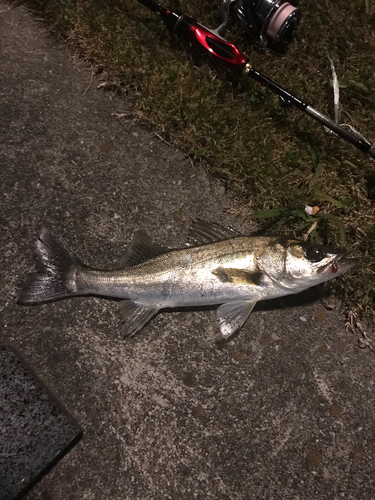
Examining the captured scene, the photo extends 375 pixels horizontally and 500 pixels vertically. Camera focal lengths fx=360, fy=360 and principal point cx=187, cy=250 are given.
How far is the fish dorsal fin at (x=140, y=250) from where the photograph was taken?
2.94 meters

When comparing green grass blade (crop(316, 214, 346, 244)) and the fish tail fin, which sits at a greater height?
green grass blade (crop(316, 214, 346, 244))

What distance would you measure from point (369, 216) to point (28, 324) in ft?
10.4

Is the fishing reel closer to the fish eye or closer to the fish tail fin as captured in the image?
the fish eye

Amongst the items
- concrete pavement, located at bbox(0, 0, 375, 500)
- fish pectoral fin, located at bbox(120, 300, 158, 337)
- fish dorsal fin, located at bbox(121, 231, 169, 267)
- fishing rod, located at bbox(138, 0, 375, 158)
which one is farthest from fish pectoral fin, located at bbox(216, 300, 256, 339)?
fishing rod, located at bbox(138, 0, 375, 158)

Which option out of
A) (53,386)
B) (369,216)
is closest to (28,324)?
(53,386)

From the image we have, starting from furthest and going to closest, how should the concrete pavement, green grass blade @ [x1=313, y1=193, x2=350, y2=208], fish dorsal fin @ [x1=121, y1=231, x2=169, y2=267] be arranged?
green grass blade @ [x1=313, y1=193, x2=350, y2=208] → fish dorsal fin @ [x1=121, y1=231, x2=169, y2=267] → the concrete pavement

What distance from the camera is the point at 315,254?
2766 mm

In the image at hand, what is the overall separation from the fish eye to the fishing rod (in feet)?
3.68

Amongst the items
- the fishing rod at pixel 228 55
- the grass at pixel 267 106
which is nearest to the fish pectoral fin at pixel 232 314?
the grass at pixel 267 106

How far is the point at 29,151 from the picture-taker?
3350 mm

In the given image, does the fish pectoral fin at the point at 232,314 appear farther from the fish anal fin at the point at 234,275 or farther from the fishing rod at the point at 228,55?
the fishing rod at the point at 228,55

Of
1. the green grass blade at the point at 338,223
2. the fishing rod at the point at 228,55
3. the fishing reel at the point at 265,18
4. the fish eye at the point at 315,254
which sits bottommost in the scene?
the fish eye at the point at 315,254

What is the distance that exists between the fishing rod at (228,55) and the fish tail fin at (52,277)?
2.27m

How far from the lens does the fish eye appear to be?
2762 millimetres
